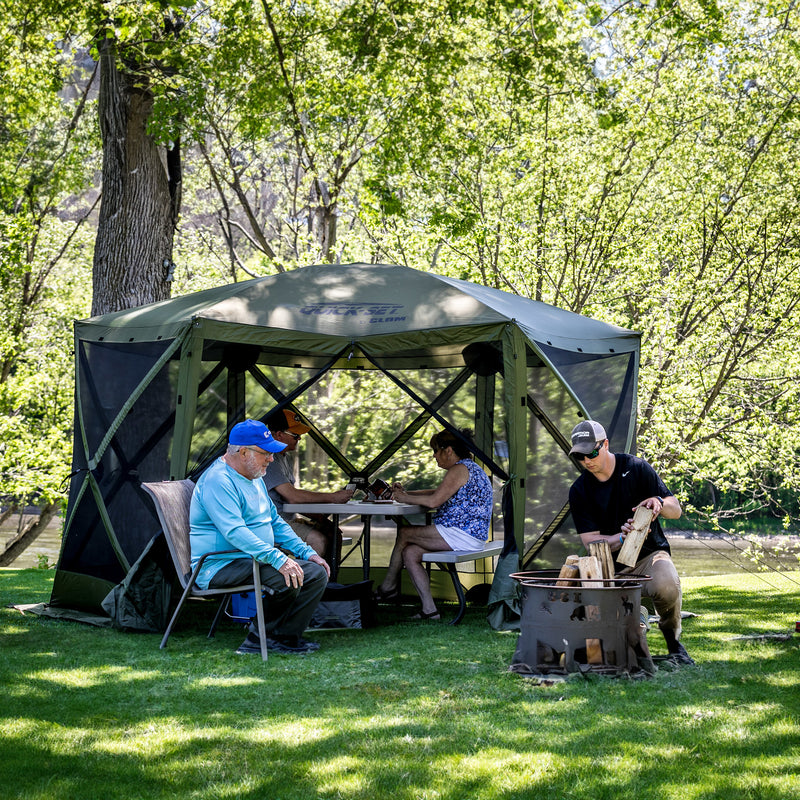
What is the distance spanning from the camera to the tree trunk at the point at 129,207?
333 inches

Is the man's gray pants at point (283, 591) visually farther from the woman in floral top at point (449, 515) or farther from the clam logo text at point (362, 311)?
the clam logo text at point (362, 311)

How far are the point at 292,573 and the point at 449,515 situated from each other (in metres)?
1.90

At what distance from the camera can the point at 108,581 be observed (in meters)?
6.16

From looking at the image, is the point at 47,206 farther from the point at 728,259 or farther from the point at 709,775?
the point at 709,775

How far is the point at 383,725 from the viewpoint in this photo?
344 cm

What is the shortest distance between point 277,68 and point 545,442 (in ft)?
20.6

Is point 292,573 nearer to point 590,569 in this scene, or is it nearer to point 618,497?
point 590,569

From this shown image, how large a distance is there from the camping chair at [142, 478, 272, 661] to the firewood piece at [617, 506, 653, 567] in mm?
1816

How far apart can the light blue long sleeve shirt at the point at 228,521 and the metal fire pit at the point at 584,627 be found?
1.36 m

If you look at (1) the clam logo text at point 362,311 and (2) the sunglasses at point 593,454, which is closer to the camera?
(2) the sunglasses at point 593,454

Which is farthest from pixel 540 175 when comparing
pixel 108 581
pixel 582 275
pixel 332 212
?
pixel 108 581

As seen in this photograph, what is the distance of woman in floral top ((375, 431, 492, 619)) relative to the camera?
6348 mm

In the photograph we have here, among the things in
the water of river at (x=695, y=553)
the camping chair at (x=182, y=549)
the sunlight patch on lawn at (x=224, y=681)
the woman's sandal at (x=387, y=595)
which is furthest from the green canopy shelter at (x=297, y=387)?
the sunlight patch on lawn at (x=224, y=681)

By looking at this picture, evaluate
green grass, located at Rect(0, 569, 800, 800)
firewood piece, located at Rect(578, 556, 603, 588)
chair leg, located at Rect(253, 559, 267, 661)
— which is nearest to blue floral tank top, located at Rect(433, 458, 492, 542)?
green grass, located at Rect(0, 569, 800, 800)
